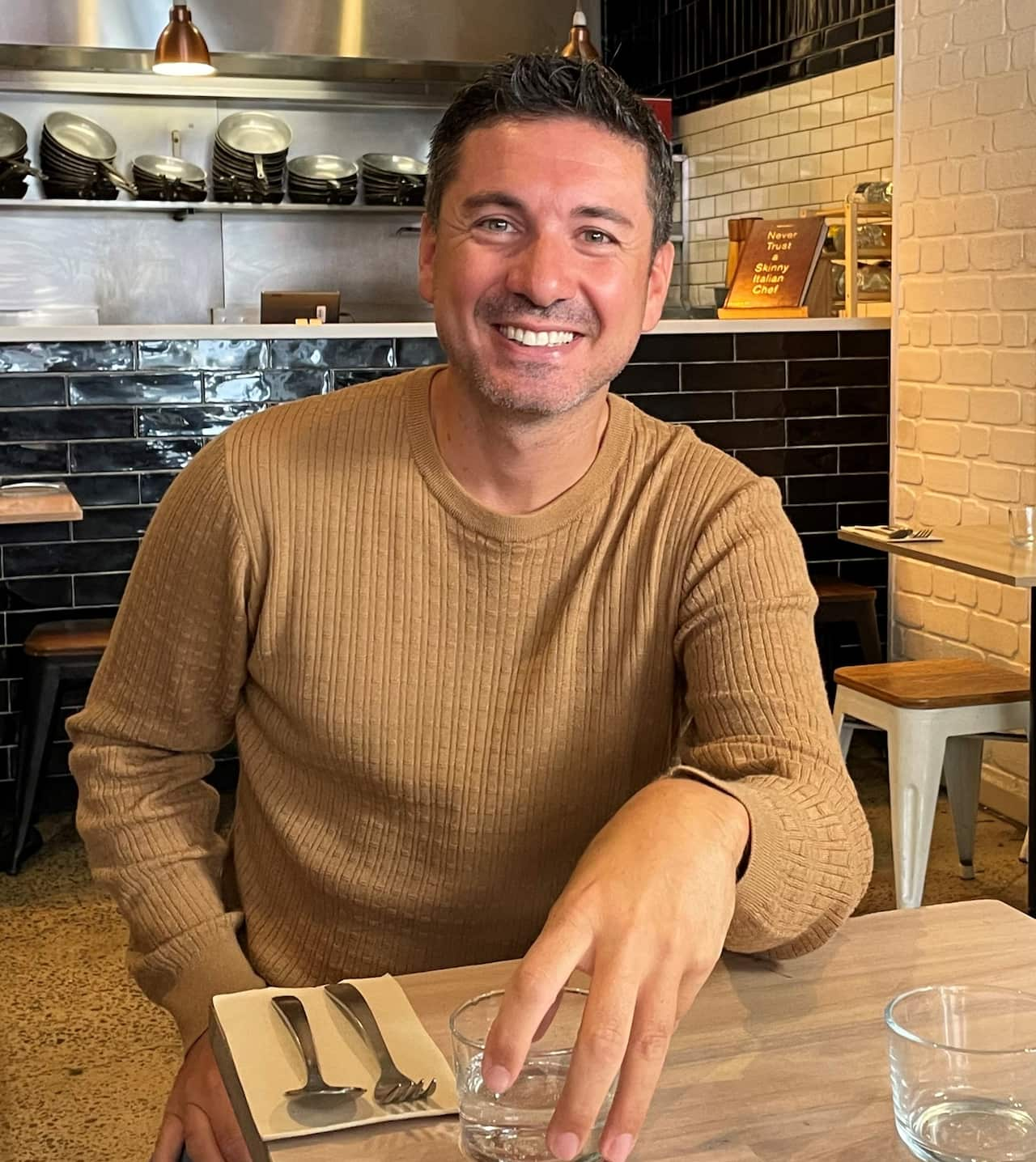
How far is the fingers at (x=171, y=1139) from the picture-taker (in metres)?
1.33

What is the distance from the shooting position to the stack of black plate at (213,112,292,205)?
21.1 ft

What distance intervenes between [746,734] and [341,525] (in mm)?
440

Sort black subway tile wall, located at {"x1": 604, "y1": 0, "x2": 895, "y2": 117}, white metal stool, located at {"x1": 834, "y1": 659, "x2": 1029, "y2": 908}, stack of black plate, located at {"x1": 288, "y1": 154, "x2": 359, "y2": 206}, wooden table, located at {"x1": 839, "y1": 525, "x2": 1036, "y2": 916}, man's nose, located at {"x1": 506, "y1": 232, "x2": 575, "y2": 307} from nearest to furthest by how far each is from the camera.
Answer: man's nose, located at {"x1": 506, "y1": 232, "x2": 575, "y2": 307}, wooden table, located at {"x1": 839, "y1": 525, "x2": 1036, "y2": 916}, white metal stool, located at {"x1": 834, "y1": 659, "x2": 1029, "y2": 908}, black subway tile wall, located at {"x1": 604, "y1": 0, "x2": 895, "y2": 117}, stack of black plate, located at {"x1": 288, "y1": 154, "x2": 359, "y2": 206}

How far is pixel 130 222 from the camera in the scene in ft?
22.2

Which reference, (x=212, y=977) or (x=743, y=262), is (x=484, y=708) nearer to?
(x=212, y=977)

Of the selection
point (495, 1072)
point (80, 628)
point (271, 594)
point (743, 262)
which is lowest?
point (80, 628)

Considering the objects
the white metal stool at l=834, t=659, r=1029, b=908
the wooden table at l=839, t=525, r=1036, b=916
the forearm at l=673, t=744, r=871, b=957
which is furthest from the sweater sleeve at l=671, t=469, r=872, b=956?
the white metal stool at l=834, t=659, r=1029, b=908

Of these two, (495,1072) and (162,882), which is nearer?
(495,1072)

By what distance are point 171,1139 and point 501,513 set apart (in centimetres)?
61

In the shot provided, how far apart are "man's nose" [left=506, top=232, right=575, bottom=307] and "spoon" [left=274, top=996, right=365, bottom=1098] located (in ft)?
2.10

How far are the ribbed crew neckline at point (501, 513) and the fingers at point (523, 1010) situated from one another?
0.66 meters

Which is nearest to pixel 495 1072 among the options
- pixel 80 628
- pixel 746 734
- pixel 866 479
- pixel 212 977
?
pixel 746 734

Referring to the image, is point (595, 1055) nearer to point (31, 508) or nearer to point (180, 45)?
point (31, 508)

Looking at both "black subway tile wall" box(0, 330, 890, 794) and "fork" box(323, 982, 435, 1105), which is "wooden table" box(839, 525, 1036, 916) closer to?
"black subway tile wall" box(0, 330, 890, 794)
